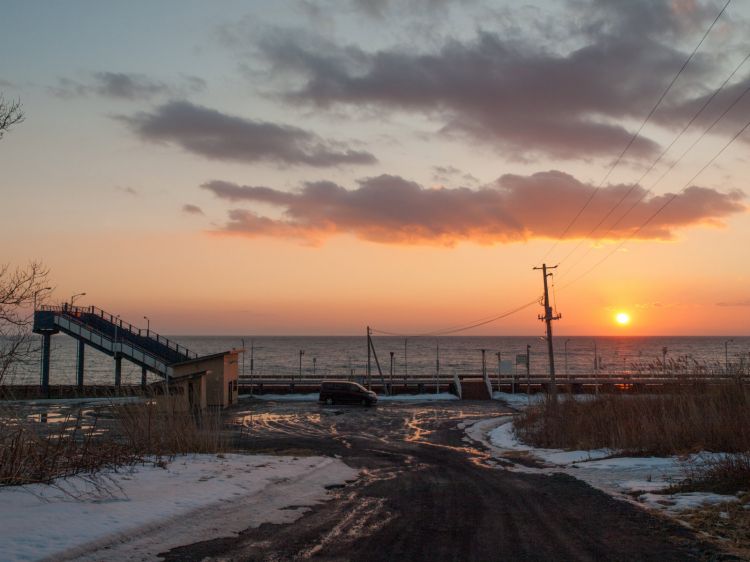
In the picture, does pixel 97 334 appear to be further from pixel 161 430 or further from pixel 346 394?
pixel 161 430

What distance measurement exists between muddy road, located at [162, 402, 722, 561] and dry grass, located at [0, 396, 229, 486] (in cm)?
408

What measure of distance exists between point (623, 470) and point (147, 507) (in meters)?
11.6

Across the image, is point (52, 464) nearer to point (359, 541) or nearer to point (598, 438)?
point (359, 541)

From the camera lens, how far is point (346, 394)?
46094 mm

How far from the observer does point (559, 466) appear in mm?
17859

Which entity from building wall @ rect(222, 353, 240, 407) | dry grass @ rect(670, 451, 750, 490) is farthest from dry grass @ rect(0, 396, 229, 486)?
building wall @ rect(222, 353, 240, 407)

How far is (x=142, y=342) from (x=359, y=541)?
4563 cm

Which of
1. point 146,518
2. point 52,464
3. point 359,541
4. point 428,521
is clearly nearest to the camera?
point 359,541

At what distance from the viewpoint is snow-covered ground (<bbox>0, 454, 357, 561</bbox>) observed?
315 inches

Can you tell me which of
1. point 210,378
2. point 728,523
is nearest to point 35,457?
point 728,523

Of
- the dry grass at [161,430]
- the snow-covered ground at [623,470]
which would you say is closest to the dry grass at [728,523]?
the snow-covered ground at [623,470]

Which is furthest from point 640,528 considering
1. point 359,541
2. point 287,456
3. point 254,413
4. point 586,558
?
point 254,413

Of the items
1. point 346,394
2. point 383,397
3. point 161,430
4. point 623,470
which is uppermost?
point 161,430

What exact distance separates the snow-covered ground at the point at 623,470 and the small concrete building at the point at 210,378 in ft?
78.3
